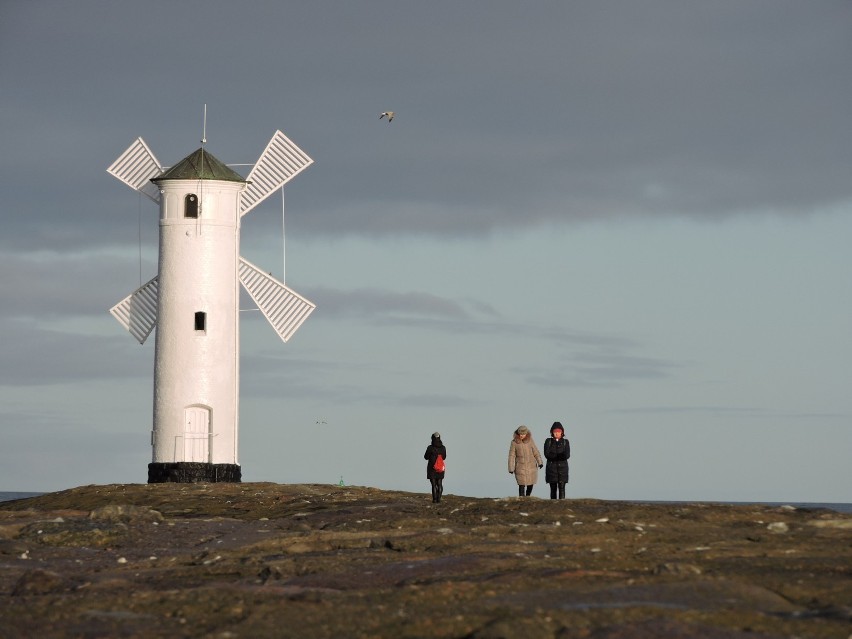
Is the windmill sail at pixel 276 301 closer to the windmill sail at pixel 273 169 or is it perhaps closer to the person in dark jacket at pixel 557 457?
the windmill sail at pixel 273 169

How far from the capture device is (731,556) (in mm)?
16453

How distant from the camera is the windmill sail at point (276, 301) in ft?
127

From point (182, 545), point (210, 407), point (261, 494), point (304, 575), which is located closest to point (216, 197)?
point (210, 407)

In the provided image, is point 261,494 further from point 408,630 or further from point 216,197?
point 408,630

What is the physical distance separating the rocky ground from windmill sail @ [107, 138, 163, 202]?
51.1 feet

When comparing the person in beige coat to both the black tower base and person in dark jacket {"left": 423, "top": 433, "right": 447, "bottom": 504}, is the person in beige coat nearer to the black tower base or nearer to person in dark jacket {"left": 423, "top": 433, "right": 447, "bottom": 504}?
person in dark jacket {"left": 423, "top": 433, "right": 447, "bottom": 504}

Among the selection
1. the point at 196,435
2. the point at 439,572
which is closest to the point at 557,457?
the point at 439,572

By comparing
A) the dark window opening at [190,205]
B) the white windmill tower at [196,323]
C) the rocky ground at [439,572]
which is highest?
Answer: the dark window opening at [190,205]

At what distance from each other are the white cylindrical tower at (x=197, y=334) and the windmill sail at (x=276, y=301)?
0.97m

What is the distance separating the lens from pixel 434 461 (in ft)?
86.0

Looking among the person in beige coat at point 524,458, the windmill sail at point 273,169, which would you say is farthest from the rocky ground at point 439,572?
the windmill sail at point 273,169

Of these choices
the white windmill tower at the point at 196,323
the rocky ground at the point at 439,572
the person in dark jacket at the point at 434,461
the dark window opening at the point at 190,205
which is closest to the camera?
the rocky ground at the point at 439,572

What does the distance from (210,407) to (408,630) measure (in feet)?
84.3

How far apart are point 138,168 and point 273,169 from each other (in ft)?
11.8
